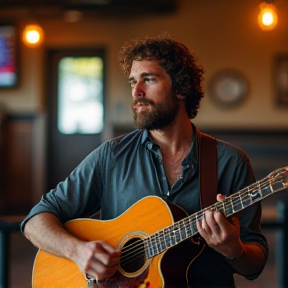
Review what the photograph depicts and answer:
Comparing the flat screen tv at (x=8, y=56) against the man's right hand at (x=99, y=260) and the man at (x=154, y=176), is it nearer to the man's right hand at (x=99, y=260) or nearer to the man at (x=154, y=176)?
the man at (x=154, y=176)

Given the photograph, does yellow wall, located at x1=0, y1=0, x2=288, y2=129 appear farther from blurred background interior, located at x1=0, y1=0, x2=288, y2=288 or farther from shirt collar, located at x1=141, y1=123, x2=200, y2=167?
Result: shirt collar, located at x1=141, y1=123, x2=200, y2=167

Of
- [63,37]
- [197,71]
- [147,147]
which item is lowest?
[147,147]

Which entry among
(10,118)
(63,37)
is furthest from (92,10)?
(10,118)

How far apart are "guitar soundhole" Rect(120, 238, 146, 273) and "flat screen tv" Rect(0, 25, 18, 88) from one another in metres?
6.99

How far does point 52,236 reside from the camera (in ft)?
Answer: 7.36

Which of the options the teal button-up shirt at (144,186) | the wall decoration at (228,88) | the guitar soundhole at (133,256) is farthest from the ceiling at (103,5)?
the guitar soundhole at (133,256)

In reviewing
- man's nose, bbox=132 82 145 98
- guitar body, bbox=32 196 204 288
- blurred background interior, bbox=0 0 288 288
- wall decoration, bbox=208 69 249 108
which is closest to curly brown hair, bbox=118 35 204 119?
man's nose, bbox=132 82 145 98

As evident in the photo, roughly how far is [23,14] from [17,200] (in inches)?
101

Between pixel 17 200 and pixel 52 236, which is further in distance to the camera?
pixel 17 200

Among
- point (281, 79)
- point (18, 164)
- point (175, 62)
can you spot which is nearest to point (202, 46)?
point (281, 79)

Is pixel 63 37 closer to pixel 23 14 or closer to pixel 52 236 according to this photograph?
pixel 23 14

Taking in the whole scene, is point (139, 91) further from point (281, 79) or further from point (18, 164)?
point (18, 164)

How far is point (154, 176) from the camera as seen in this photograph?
2211 millimetres

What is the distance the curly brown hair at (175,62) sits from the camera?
2.27 meters
